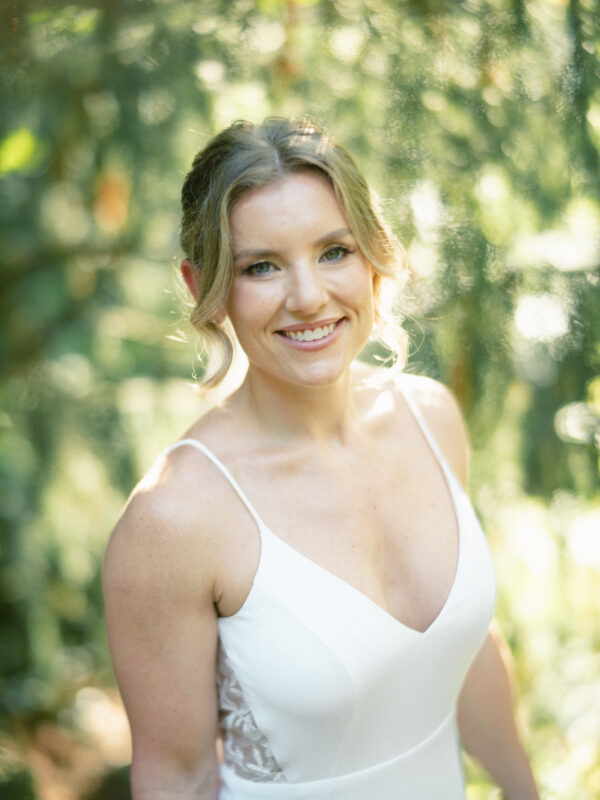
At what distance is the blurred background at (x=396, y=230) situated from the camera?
1793mm

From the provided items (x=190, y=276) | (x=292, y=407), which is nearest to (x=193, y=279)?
(x=190, y=276)

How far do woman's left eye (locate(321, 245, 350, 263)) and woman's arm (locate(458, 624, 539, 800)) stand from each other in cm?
90

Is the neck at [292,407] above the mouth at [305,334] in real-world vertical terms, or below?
below

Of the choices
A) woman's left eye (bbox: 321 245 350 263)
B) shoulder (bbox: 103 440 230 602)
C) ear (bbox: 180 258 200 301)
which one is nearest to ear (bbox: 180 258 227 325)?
ear (bbox: 180 258 200 301)

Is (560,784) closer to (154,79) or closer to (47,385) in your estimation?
(47,385)

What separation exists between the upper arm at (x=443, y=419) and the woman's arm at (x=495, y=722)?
38 centimetres

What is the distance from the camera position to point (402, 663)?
1374mm

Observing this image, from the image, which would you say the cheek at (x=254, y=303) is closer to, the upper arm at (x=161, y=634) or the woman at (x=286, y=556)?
the woman at (x=286, y=556)

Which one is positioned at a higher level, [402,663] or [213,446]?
[213,446]

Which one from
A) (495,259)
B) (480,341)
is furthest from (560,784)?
(495,259)

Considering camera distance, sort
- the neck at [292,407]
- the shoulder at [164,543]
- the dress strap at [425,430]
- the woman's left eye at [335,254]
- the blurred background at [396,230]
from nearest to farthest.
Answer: the shoulder at [164,543], the woman's left eye at [335,254], the neck at [292,407], the dress strap at [425,430], the blurred background at [396,230]

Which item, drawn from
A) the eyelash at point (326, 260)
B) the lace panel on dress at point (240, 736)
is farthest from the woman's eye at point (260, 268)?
the lace panel on dress at point (240, 736)

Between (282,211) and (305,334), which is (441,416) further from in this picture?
(282,211)

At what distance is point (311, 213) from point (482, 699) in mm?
1104
